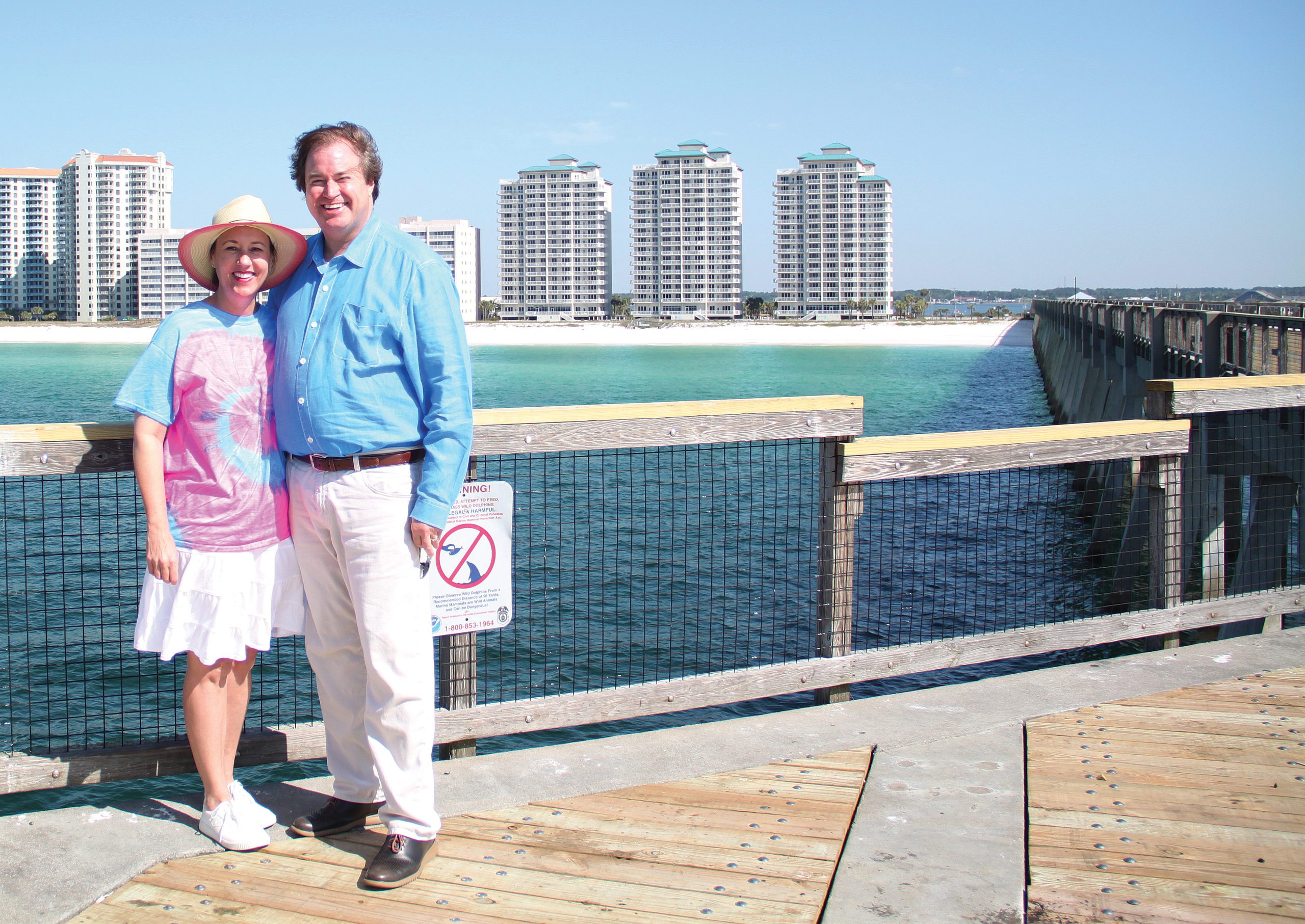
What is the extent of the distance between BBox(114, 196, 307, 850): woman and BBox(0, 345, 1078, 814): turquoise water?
2.80 feet

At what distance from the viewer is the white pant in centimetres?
303

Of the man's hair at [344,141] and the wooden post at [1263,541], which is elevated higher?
the man's hair at [344,141]

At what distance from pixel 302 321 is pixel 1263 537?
836 cm

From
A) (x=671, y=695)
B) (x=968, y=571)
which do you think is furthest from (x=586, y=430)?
(x=968, y=571)

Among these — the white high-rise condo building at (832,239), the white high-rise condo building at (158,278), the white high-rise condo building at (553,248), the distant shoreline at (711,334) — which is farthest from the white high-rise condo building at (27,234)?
the white high-rise condo building at (832,239)

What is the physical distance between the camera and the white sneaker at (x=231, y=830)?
3090mm

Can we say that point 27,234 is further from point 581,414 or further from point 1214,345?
point 581,414

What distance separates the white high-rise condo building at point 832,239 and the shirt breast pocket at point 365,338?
593 feet

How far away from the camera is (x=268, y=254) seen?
3230mm

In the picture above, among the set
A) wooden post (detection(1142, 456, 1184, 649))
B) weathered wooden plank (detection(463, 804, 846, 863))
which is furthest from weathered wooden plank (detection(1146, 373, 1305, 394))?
weathered wooden plank (detection(463, 804, 846, 863))

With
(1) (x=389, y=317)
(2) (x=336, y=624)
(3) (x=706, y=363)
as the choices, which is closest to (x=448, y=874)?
(2) (x=336, y=624)

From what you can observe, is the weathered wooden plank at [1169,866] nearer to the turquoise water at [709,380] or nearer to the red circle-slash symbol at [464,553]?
the red circle-slash symbol at [464,553]

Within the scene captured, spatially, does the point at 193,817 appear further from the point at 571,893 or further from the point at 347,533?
the point at 571,893

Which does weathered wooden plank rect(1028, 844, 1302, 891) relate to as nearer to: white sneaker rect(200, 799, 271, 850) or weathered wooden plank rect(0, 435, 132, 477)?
white sneaker rect(200, 799, 271, 850)
